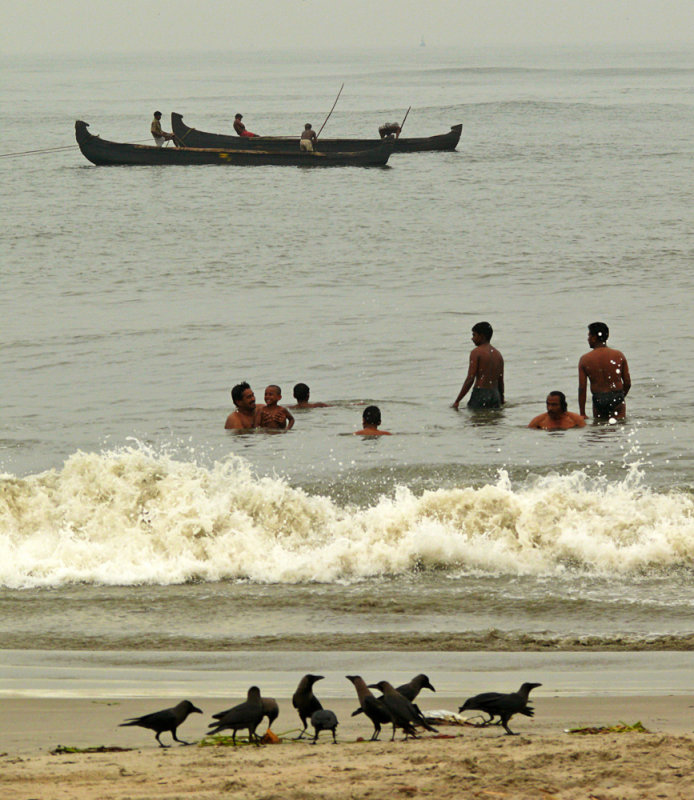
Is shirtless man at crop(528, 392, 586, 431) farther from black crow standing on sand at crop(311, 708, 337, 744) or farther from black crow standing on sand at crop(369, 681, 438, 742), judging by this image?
black crow standing on sand at crop(311, 708, 337, 744)

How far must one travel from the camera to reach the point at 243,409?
47.6 ft

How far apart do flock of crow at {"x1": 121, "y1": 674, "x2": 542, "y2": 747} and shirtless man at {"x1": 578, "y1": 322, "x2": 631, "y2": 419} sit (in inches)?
355

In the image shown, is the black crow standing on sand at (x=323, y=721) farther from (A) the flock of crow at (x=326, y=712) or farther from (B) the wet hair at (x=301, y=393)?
(B) the wet hair at (x=301, y=393)

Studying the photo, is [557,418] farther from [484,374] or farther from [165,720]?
[165,720]

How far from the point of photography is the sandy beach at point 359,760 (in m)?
4.60

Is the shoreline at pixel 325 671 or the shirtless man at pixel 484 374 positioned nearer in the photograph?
the shoreline at pixel 325 671

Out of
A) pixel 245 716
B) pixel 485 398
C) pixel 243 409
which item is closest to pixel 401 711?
pixel 245 716

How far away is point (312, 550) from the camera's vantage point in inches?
392

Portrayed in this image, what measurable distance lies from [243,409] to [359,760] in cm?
972

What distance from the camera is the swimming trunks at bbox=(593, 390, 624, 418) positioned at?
14406mm

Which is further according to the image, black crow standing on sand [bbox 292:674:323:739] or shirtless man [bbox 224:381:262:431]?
shirtless man [bbox 224:381:262:431]

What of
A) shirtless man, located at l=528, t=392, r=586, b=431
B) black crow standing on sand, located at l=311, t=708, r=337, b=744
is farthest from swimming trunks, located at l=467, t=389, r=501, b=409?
black crow standing on sand, located at l=311, t=708, r=337, b=744

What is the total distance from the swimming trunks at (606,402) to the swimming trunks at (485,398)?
1319 millimetres

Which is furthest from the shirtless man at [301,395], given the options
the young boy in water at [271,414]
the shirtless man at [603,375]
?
the shirtless man at [603,375]
